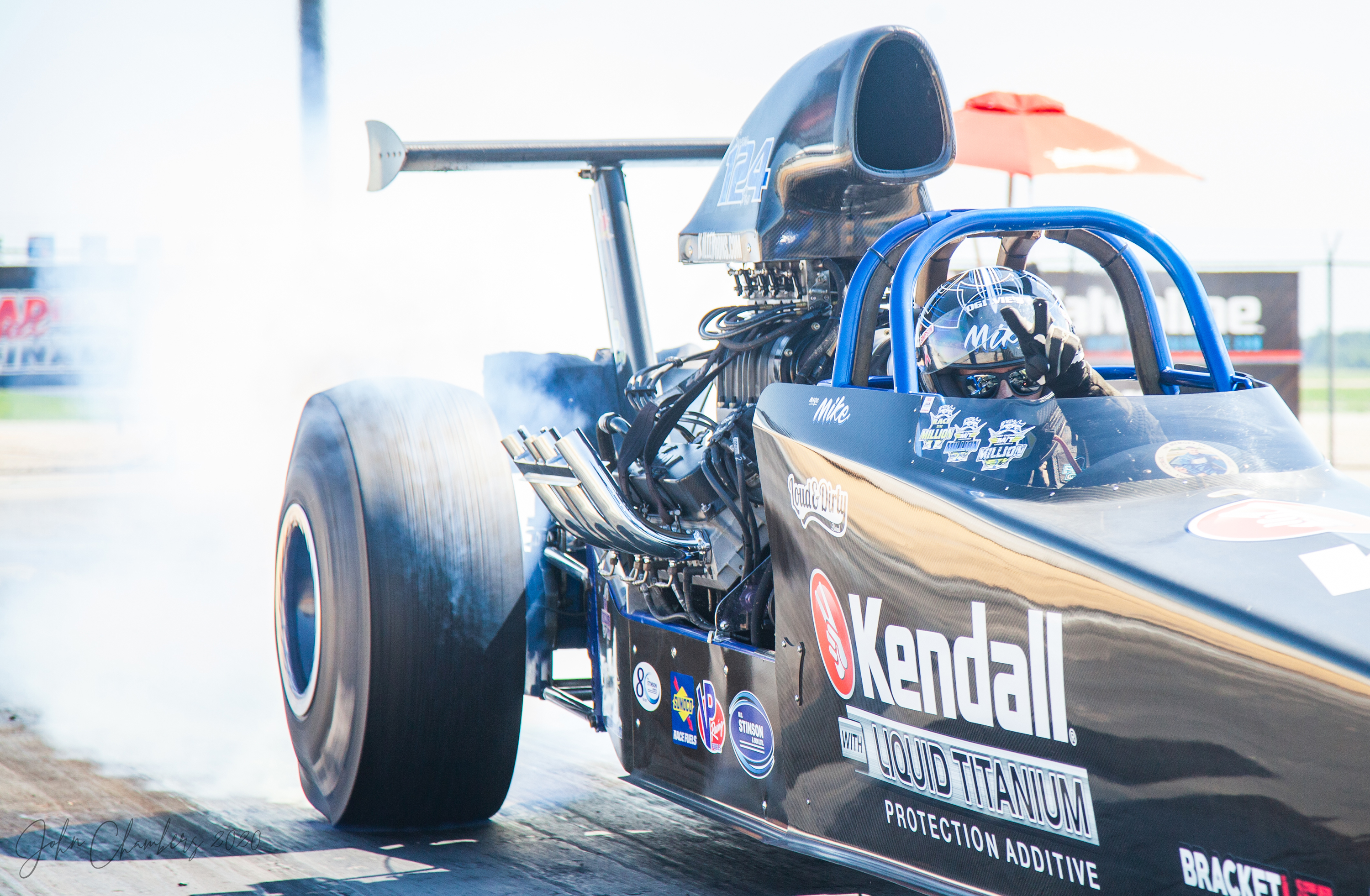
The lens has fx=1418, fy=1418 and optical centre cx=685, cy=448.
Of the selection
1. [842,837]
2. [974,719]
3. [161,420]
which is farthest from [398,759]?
[161,420]

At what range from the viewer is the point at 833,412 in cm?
307

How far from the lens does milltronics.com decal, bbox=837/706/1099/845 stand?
7.74 ft

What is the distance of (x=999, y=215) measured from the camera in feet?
10.4

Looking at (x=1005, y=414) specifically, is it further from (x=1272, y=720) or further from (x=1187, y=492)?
(x=1272, y=720)

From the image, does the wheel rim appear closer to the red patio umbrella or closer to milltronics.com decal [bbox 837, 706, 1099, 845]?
milltronics.com decal [bbox 837, 706, 1099, 845]

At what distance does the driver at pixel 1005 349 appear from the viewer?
300cm

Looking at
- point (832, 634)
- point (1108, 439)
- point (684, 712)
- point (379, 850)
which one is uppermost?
point (1108, 439)

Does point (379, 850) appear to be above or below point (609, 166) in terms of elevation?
below

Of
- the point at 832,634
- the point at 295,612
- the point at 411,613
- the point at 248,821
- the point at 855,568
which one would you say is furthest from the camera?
the point at 295,612

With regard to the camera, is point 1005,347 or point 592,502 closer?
point 1005,347

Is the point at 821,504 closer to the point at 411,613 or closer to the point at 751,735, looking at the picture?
the point at 751,735

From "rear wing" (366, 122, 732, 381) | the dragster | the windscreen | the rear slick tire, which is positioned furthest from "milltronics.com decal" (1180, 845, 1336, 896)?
"rear wing" (366, 122, 732, 381)

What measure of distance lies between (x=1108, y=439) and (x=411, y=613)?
2.18m

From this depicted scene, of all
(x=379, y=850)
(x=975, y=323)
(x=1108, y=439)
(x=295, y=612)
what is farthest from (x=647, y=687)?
(x=1108, y=439)
